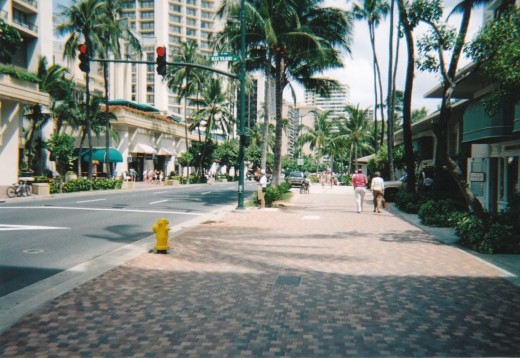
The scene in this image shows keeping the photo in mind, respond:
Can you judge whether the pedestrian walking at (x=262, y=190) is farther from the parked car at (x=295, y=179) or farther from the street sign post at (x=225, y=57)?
the parked car at (x=295, y=179)

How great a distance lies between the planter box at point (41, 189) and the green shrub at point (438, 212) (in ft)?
69.0

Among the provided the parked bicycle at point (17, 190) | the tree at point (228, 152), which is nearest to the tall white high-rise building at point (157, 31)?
the tree at point (228, 152)

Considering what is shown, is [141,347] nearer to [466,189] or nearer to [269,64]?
[466,189]

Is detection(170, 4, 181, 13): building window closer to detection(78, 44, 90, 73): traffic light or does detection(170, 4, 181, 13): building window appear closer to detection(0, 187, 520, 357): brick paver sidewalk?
detection(78, 44, 90, 73): traffic light

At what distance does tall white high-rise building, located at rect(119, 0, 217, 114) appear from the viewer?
288 ft

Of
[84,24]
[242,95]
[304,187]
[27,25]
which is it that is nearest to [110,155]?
[27,25]

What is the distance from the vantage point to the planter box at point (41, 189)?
25.9m

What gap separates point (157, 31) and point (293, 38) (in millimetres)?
75051

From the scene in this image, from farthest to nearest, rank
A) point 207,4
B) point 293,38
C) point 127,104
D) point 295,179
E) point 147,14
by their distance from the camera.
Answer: point 207,4, point 147,14, point 127,104, point 295,179, point 293,38

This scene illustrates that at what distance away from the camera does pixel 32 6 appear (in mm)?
38094

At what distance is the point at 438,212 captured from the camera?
14.3 meters

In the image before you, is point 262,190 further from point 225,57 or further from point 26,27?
point 26,27

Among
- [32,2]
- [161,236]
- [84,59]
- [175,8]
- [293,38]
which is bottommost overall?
[161,236]

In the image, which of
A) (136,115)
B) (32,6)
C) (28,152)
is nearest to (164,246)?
(28,152)
